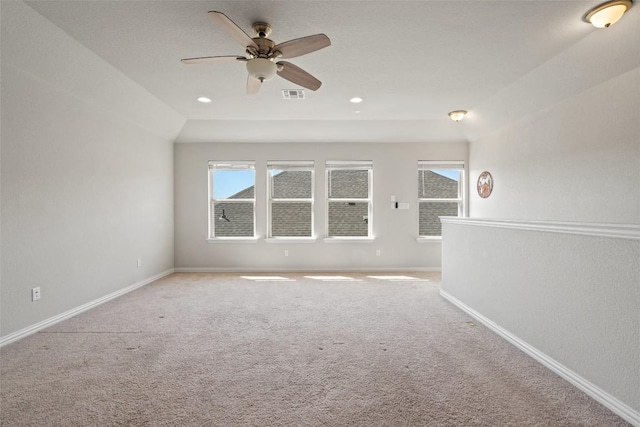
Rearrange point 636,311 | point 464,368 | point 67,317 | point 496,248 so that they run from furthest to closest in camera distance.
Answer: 1. point 67,317
2. point 496,248
3. point 464,368
4. point 636,311

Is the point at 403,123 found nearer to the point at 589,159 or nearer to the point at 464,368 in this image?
the point at 589,159

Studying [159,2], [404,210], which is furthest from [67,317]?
[404,210]

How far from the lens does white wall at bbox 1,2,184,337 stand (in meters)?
2.43

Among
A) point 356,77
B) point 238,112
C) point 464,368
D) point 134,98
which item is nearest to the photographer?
point 464,368

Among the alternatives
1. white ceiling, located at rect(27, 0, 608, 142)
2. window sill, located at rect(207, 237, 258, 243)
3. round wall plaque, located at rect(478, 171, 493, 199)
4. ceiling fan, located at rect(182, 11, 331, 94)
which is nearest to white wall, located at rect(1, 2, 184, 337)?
white ceiling, located at rect(27, 0, 608, 142)

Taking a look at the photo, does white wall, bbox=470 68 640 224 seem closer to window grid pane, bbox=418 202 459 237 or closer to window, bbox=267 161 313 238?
window grid pane, bbox=418 202 459 237

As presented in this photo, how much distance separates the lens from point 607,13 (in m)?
2.06

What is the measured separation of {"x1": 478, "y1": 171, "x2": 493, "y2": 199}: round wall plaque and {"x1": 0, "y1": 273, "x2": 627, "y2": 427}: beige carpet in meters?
2.51

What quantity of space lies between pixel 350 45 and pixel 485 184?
3.61 m

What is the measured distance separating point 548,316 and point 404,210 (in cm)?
340

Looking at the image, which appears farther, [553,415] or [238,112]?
[238,112]

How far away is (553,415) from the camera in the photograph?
1582 millimetres

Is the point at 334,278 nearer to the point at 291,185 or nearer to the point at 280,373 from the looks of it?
the point at 291,185

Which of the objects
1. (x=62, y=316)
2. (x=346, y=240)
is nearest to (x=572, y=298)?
(x=346, y=240)
